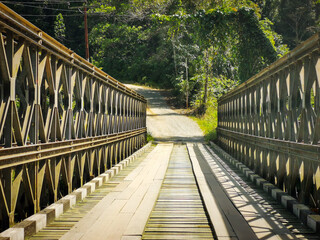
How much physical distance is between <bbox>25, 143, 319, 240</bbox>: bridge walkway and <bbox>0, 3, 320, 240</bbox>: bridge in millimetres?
16

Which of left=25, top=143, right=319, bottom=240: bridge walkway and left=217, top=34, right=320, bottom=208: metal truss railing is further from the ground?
left=217, top=34, right=320, bottom=208: metal truss railing

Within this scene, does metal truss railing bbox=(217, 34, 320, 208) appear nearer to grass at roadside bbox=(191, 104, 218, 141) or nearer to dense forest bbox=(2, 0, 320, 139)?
dense forest bbox=(2, 0, 320, 139)

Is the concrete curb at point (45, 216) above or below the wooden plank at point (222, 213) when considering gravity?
above

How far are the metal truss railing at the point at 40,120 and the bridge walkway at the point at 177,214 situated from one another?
50 cm

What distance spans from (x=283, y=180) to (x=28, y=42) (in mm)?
4466

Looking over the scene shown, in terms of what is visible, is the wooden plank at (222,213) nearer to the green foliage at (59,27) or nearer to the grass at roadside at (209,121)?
the grass at roadside at (209,121)

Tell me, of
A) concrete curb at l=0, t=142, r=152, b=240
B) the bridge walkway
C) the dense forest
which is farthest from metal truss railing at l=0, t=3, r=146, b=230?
the dense forest

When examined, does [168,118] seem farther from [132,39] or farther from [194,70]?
[132,39]

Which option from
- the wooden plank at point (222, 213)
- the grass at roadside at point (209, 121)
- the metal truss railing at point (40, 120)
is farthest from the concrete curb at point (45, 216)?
the grass at roadside at point (209, 121)

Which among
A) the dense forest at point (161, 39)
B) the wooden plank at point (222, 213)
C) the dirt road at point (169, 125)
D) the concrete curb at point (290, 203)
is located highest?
the dense forest at point (161, 39)

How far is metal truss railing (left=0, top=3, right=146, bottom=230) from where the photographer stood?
13.0ft

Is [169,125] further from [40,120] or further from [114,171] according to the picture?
[40,120]

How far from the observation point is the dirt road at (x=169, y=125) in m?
23.3

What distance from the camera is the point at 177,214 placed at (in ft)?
17.5
